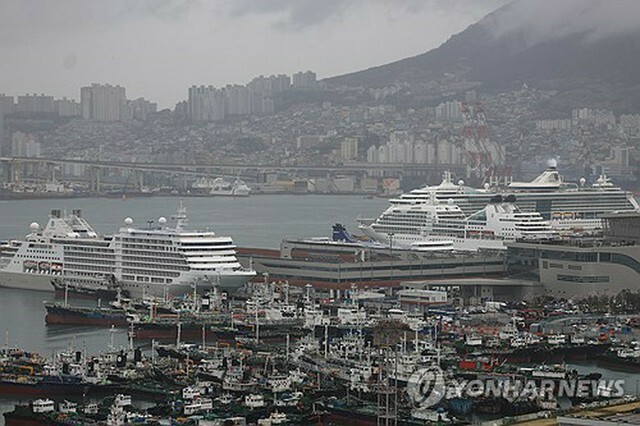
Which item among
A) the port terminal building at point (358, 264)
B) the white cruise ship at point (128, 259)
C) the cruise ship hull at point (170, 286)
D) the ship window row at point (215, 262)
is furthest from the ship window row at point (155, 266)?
the port terminal building at point (358, 264)

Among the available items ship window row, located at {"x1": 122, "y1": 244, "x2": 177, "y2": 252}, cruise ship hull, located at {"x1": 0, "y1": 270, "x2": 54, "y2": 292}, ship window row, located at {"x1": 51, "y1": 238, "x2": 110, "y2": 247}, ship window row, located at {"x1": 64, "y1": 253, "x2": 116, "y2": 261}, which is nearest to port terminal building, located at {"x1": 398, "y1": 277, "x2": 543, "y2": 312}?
ship window row, located at {"x1": 122, "y1": 244, "x2": 177, "y2": 252}

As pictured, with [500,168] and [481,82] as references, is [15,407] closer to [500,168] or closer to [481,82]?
[500,168]

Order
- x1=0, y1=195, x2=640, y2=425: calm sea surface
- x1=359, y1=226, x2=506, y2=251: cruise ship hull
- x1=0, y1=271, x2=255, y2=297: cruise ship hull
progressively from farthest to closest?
A: x1=359, y1=226, x2=506, y2=251: cruise ship hull, x1=0, y1=271, x2=255, y2=297: cruise ship hull, x1=0, y1=195, x2=640, y2=425: calm sea surface

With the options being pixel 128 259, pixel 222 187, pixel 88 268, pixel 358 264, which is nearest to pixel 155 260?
pixel 128 259

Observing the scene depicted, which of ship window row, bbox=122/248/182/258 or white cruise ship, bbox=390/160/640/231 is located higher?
white cruise ship, bbox=390/160/640/231

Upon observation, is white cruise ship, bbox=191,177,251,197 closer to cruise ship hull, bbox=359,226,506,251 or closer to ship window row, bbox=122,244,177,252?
cruise ship hull, bbox=359,226,506,251

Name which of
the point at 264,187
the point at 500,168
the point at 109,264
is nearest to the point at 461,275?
the point at 109,264
